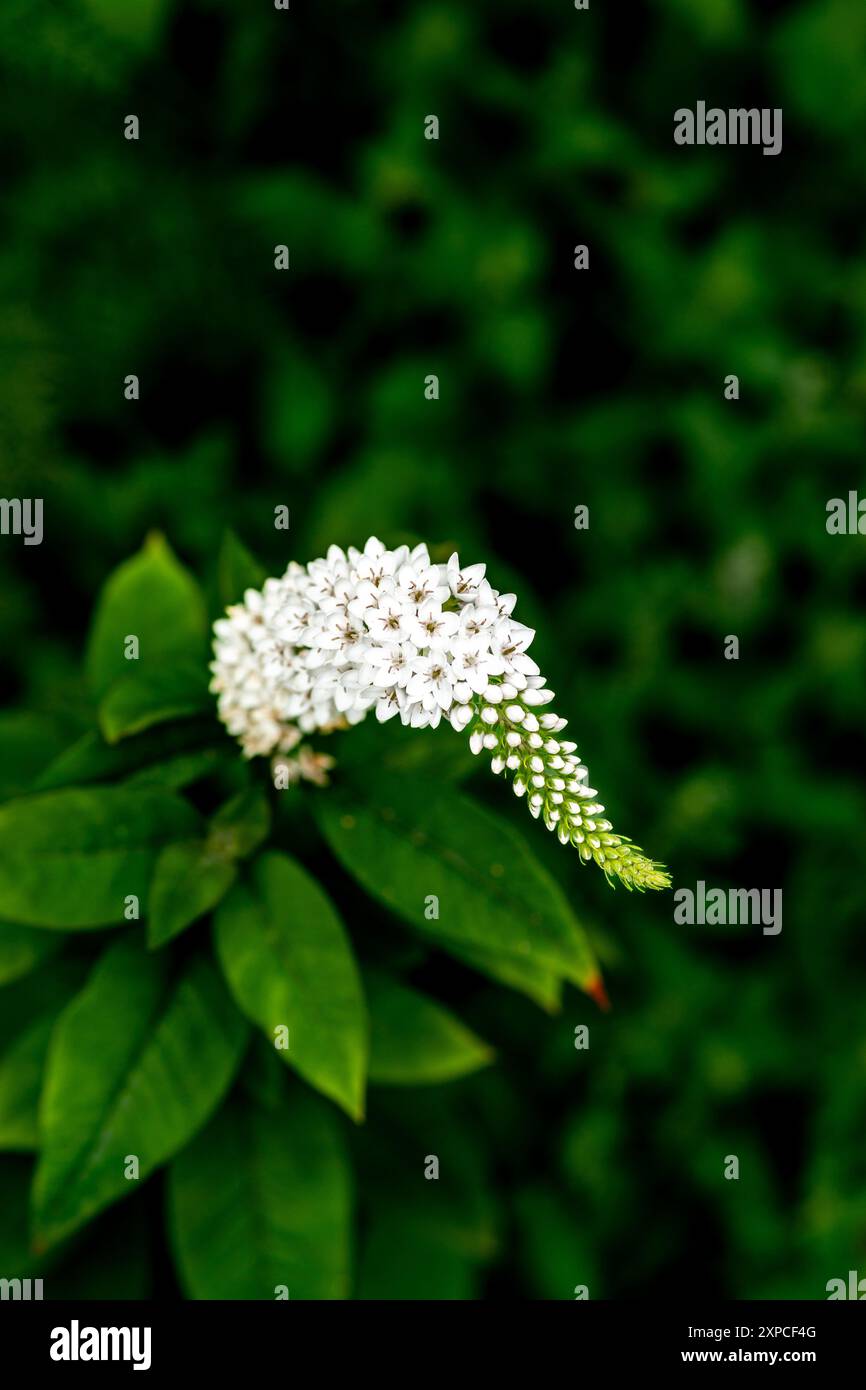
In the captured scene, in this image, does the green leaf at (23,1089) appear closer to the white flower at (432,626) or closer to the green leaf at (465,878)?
the green leaf at (465,878)

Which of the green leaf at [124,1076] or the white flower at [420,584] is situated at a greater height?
the white flower at [420,584]

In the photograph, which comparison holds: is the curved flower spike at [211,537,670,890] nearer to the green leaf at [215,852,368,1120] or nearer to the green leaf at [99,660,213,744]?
the green leaf at [99,660,213,744]

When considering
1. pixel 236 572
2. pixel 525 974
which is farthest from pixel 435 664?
pixel 525 974

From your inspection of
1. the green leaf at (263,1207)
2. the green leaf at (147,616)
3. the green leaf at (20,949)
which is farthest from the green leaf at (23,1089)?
the green leaf at (147,616)

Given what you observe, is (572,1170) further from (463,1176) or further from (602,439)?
(602,439)

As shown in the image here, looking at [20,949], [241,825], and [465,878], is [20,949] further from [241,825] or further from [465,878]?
[465,878]

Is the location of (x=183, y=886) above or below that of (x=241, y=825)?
below
